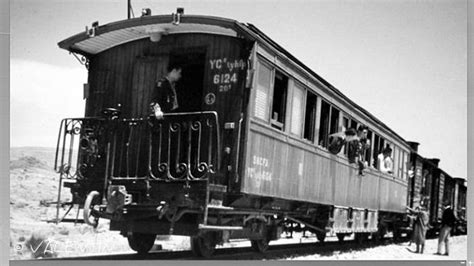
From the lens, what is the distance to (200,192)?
705cm

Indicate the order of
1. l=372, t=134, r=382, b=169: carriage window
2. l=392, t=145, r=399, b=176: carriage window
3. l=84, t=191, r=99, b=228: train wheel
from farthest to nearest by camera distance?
l=392, t=145, r=399, b=176: carriage window, l=372, t=134, r=382, b=169: carriage window, l=84, t=191, r=99, b=228: train wheel

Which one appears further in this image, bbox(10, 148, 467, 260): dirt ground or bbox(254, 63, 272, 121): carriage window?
bbox(10, 148, 467, 260): dirt ground

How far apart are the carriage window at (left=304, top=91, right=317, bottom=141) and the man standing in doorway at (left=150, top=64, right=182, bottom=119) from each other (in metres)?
2.07

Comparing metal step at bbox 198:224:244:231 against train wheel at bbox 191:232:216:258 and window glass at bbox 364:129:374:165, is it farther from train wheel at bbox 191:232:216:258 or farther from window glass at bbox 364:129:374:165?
window glass at bbox 364:129:374:165

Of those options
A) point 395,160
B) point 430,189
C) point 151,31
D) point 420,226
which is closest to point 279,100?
point 151,31

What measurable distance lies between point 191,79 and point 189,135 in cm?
88

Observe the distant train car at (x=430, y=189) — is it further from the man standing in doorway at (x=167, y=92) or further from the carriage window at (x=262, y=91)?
the man standing in doorway at (x=167, y=92)

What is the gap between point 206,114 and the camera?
7.32m

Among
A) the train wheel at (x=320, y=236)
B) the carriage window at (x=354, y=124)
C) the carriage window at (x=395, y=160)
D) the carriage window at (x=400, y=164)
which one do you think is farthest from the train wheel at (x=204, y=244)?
the carriage window at (x=400, y=164)

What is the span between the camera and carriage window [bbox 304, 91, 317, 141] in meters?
9.06

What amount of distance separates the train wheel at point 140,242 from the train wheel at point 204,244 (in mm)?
791

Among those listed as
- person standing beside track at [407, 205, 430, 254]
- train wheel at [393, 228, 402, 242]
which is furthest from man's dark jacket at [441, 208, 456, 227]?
train wheel at [393, 228, 402, 242]

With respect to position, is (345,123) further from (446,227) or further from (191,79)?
(191,79)

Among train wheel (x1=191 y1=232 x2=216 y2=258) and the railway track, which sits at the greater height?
train wheel (x1=191 y1=232 x2=216 y2=258)
